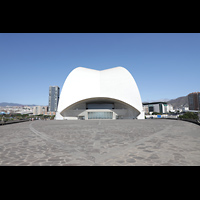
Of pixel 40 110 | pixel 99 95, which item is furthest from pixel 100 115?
pixel 40 110

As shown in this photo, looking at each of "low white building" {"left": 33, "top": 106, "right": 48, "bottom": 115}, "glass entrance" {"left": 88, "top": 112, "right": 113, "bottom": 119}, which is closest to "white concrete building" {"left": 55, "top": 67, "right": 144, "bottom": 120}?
"glass entrance" {"left": 88, "top": 112, "right": 113, "bottom": 119}

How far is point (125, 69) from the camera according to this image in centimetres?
4278

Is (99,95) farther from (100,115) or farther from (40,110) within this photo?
(40,110)

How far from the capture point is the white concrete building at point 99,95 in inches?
1478

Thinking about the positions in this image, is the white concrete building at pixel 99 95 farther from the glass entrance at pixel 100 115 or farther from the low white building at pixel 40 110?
the low white building at pixel 40 110

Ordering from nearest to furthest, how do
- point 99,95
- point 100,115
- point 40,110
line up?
point 99,95, point 100,115, point 40,110

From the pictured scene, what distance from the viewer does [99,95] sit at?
37000 mm

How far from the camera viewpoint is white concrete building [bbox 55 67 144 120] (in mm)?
37531

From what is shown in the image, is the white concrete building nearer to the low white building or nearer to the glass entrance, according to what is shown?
the glass entrance

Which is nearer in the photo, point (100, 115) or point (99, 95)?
point (99, 95)
